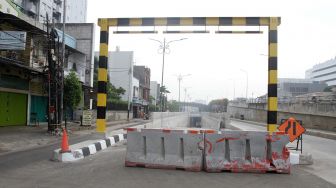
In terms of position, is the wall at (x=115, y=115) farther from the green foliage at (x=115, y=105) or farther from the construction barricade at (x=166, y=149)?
the construction barricade at (x=166, y=149)

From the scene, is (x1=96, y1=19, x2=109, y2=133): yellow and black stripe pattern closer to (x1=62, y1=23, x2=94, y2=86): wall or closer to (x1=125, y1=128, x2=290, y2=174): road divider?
(x1=125, y1=128, x2=290, y2=174): road divider

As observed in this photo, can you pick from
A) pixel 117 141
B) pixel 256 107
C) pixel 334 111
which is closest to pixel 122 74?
pixel 256 107

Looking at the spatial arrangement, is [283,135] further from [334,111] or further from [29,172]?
[334,111]

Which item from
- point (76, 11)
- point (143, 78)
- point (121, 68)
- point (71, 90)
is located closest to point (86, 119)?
point (71, 90)

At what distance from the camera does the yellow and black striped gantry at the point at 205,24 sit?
14.8 m

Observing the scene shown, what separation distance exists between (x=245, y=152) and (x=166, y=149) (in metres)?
2.09

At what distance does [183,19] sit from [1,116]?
50.3 ft

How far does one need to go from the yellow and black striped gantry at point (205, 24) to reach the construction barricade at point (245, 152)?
4424 mm

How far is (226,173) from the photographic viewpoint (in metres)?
10.1

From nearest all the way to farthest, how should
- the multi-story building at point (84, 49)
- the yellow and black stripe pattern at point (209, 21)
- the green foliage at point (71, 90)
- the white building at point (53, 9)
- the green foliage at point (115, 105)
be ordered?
1. the yellow and black stripe pattern at point (209, 21)
2. the green foliage at point (71, 90)
3. the multi-story building at point (84, 49)
4. the green foliage at point (115, 105)
5. the white building at point (53, 9)

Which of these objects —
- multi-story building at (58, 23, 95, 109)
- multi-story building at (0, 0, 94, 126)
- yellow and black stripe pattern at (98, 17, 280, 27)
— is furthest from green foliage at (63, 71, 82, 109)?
yellow and black stripe pattern at (98, 17, 280, 27)

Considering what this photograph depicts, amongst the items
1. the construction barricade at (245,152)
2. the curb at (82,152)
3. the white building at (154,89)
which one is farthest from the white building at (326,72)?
the construction barricade at (245,152)

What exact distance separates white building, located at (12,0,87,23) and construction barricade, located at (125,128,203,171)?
33.9m

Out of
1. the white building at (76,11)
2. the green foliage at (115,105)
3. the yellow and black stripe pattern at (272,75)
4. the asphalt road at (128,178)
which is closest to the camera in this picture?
the asphalt road at (128,178)
